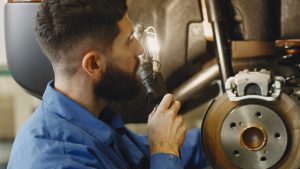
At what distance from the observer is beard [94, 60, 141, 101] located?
1009 millimetres

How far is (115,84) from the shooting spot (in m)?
1.02

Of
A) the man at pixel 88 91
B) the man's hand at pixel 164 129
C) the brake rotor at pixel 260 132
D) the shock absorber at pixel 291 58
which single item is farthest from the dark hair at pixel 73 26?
the shock absorber at pixel 291 58

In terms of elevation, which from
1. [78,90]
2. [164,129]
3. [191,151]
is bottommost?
[191,151]

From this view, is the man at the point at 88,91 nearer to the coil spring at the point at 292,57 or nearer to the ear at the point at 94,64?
the ear at the point at 94,64

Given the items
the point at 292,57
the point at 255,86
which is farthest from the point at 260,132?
the point at 292,57

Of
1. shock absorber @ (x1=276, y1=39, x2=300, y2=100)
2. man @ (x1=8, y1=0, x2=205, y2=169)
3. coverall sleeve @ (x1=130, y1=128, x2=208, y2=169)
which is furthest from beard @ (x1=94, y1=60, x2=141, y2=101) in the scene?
shock absorber @ (x1=276, y1=39, x2=300, y2=100)

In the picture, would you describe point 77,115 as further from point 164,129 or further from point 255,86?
point 255,86

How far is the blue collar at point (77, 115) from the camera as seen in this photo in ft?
3.17

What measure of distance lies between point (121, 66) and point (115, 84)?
0.04m

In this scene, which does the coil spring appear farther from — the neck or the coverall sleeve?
the neck

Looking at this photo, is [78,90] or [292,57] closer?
[78,90]

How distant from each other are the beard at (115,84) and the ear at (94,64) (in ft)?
0.05

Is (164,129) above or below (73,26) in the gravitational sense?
below

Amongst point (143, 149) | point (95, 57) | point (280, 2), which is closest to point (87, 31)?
point (95, 57)
